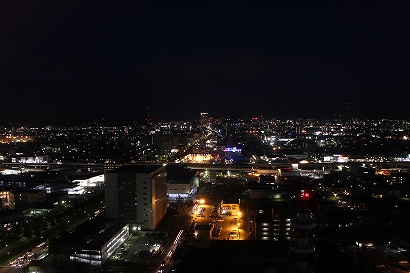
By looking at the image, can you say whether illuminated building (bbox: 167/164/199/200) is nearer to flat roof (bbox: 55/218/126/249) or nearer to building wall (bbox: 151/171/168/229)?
building wall (bbox: 151/171/168/229)

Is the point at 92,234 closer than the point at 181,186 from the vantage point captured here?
Yes

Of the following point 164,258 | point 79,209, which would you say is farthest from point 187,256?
point 79,209

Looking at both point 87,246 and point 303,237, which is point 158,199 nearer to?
point 87,246

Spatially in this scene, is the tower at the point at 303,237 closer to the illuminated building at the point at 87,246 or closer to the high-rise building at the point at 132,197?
the illuminated building at the point at 87,246

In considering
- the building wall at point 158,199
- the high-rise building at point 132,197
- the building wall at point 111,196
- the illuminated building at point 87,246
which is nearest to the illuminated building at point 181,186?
the building wall at point 158,199

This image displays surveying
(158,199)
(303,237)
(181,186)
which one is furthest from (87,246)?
(181,186)

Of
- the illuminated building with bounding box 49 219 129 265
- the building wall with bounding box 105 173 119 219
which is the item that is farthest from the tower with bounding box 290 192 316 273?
the building wall with bounding box 105 173 119 219

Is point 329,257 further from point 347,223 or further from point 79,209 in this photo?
point 79,209

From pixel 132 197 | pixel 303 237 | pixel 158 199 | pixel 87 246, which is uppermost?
pixel 303 237

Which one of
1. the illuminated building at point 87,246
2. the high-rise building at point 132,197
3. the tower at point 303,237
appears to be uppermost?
the tower at point 303,237
